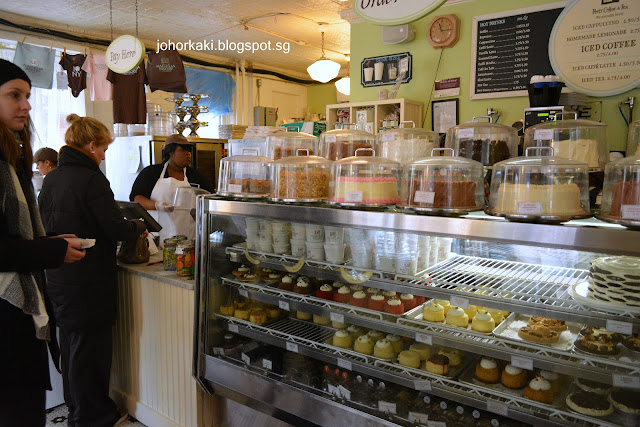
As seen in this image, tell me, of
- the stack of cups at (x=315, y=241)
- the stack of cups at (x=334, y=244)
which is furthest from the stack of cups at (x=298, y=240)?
the stack of cups at (x=334, y=244)

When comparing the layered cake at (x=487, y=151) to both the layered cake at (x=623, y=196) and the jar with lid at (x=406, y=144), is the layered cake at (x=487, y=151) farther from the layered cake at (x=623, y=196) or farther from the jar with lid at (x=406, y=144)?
the layered cake at (x=623, y=196)

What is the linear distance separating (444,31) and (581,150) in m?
3.39

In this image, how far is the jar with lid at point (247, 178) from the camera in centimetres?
245

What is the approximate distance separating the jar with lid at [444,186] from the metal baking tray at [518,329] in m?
0.52

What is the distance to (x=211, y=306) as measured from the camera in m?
2.57

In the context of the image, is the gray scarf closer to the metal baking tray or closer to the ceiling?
the metal baking tray

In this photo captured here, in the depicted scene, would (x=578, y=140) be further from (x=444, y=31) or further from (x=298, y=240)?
(x=444, y=31)

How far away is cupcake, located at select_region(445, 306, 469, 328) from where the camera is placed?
76.3 inches

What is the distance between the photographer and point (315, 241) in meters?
2.25

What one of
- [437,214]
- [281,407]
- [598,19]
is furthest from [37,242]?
[598,19]

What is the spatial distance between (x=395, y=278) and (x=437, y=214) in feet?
1.23

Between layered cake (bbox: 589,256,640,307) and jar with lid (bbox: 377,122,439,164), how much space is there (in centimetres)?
100

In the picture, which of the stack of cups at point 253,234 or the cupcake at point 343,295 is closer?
the cupcake at point 343,295

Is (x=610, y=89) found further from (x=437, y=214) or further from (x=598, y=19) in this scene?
(x=437, y=214)
